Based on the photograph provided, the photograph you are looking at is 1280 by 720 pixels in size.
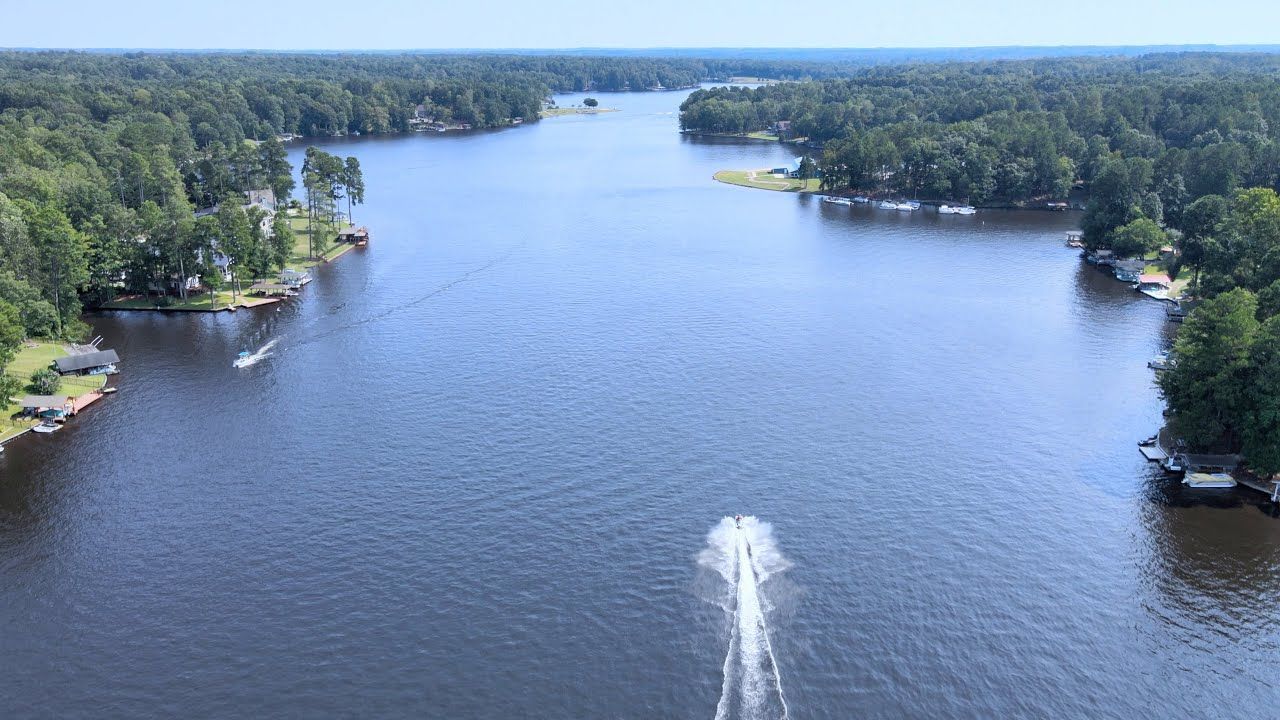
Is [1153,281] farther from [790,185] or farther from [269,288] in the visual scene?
[269,288]

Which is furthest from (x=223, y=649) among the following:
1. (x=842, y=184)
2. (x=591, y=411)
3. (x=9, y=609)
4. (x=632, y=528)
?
(x=842, y=184)

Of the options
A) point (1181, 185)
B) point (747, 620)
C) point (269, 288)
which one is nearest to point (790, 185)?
point (1181, 185)

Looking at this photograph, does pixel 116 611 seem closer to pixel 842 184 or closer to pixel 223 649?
pixel 223 649

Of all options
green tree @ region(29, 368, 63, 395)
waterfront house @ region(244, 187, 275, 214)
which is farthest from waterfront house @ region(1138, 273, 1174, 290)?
waterfront house @ region(244, 187, 275, 214)

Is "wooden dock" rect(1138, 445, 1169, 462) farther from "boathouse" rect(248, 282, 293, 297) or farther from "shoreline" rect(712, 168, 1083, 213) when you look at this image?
"shoreline" rect(712, 168, 1083, 213)

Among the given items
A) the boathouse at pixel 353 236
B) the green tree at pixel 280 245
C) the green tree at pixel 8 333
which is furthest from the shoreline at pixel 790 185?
the green tree at pixel 8 333
